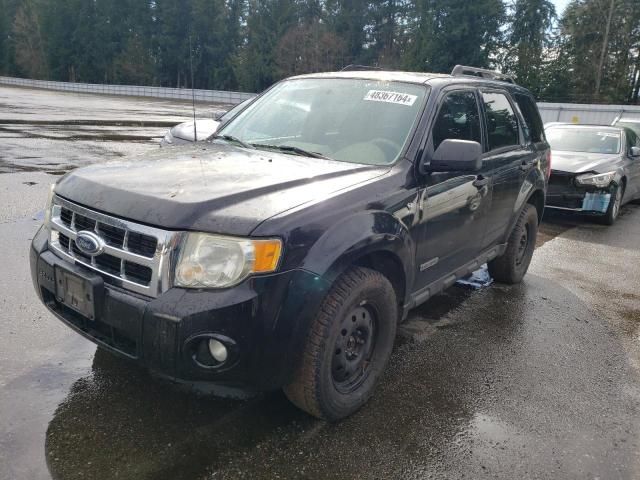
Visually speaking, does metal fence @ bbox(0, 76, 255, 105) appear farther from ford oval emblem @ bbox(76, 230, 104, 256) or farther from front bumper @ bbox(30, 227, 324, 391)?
front bumper @ bbox(30, 227, 324, 391)

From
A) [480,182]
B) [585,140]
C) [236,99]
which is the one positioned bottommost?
[480,182]

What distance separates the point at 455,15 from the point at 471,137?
50441mm

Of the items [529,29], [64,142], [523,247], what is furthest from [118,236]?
[529,29]

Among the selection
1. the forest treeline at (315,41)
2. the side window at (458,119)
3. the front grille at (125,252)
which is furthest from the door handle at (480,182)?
the forest treeline at (315,41)

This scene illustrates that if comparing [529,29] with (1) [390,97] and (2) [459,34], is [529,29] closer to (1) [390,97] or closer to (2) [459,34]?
(2) [459,34]

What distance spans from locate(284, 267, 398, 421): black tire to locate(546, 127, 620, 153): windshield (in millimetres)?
7673

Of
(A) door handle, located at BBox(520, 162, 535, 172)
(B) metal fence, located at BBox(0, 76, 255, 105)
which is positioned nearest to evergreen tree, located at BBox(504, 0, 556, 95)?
(B) metal fence, located at BBox(0, 76, 255, 105)

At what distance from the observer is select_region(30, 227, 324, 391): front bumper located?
7.32 ft

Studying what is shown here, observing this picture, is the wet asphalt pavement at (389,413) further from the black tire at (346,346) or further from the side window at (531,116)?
the side window at (531,116)

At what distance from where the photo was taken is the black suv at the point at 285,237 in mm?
2287

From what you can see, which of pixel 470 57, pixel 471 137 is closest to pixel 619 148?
pixel 471 137

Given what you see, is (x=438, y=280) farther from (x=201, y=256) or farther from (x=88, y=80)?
(x=88, y=80)

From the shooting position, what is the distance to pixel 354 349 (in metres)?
2.95

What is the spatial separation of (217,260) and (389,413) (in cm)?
141
